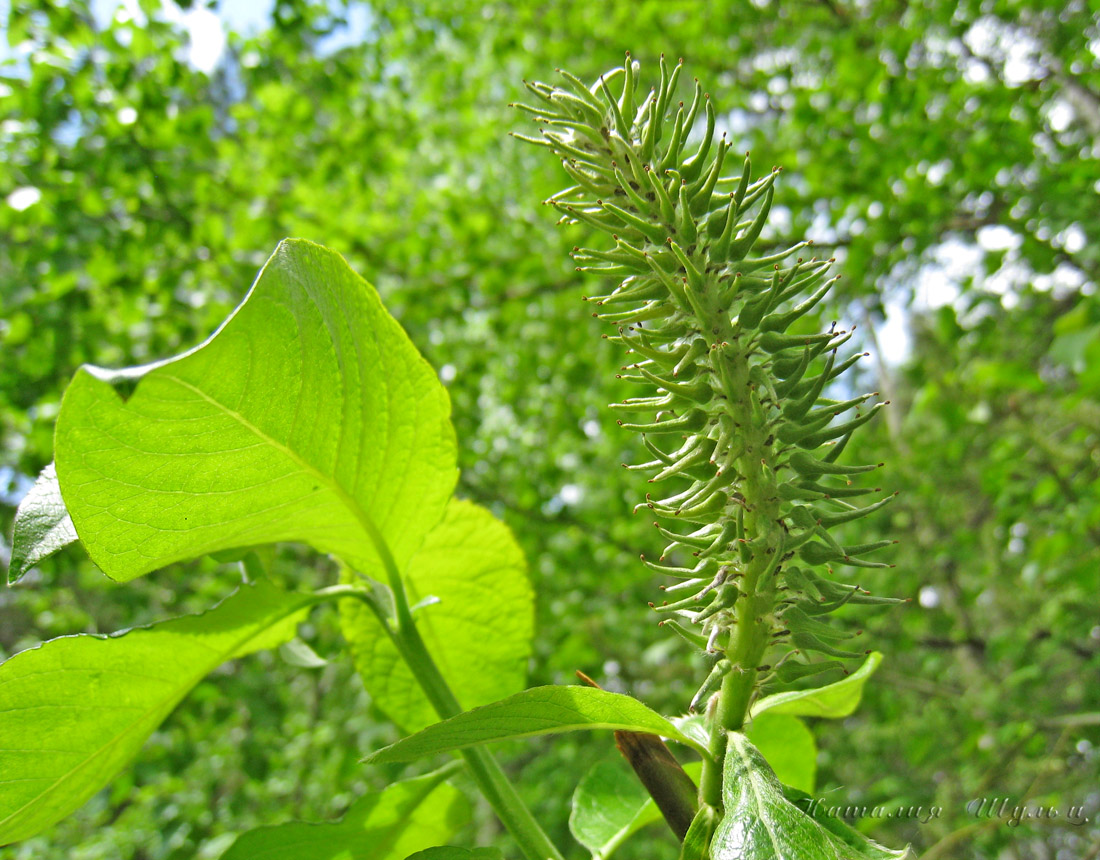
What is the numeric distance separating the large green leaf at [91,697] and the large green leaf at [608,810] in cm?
34

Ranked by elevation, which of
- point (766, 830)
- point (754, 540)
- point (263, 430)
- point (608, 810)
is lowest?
point (608, 810)

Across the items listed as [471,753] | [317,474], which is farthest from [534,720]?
[317,474]

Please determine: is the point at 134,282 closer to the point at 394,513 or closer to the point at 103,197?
the point at 103,197

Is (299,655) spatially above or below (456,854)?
above

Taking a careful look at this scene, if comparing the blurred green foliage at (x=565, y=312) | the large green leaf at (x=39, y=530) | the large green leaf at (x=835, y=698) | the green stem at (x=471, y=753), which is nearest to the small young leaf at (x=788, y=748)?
the large green leaf at (x=835, y=698)

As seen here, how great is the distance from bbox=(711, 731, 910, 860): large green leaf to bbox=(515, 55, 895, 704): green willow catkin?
0.06 meters

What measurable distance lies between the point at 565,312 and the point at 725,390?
13.2 ft

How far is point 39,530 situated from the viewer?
0.49 meters

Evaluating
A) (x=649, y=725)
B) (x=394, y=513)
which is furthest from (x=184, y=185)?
(x=649, y=725)

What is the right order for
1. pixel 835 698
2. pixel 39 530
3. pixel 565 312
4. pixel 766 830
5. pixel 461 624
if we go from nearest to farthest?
1. pixel 766 830
2. pixel 39 530
3. pixel 835 698
4. pixel 461 624
5. pixel 565 312

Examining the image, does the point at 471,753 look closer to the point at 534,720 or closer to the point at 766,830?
the point at 534,720

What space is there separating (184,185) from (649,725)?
3.59 metres

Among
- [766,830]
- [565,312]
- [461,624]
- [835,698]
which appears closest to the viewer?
[766,830]

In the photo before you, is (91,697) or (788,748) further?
(788,748)
